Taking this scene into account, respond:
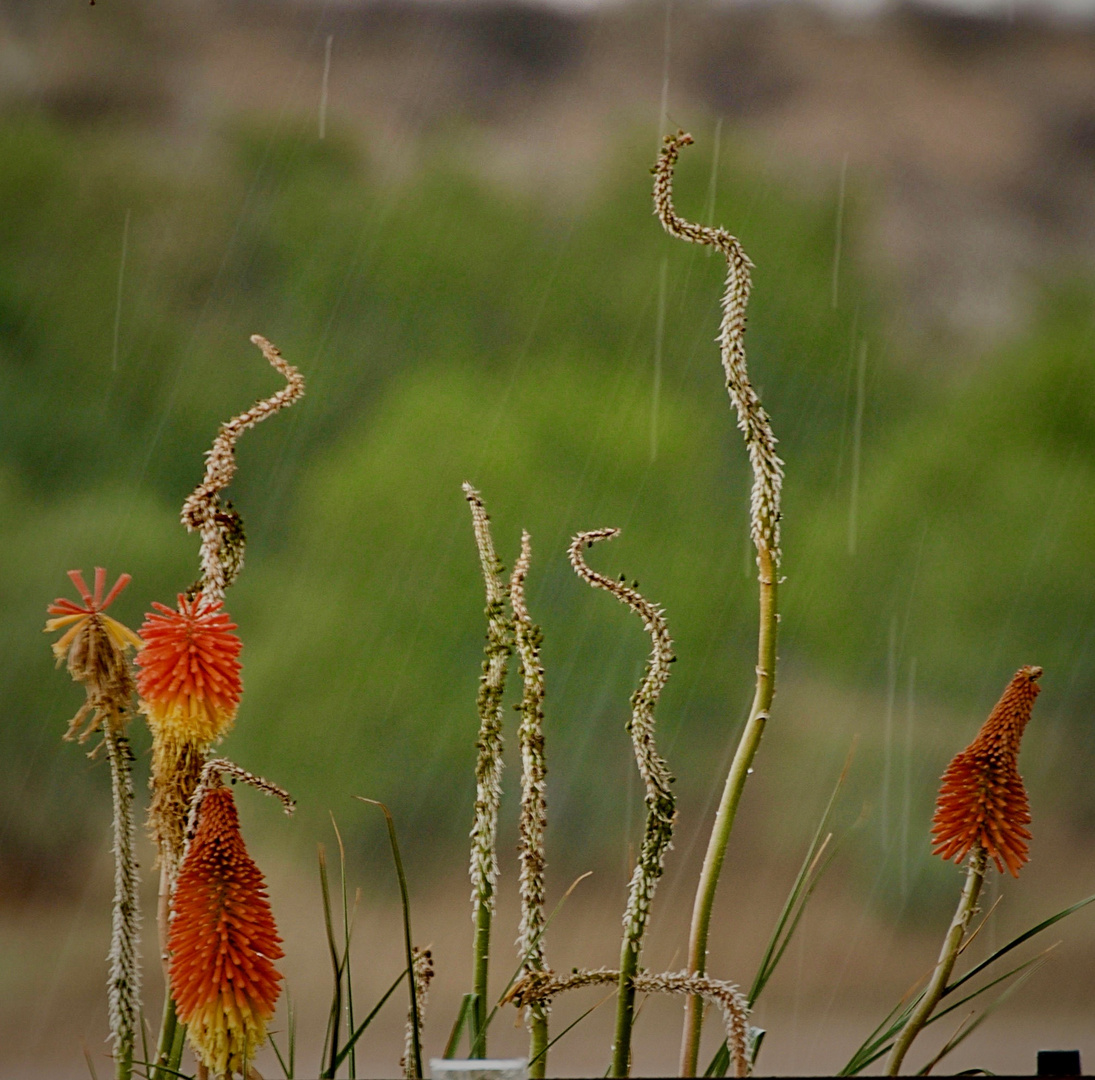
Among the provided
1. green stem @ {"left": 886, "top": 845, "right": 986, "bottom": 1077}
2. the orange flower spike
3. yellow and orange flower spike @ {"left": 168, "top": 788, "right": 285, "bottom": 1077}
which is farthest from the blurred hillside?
yellow and orange flower spike @ {"left": 168, "top": 788, "right": 285, "bottom": 1077}

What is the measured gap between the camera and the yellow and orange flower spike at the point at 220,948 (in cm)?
183

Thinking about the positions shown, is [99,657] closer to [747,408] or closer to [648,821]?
[648,821]

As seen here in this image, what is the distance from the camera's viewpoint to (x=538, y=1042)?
2158 millimetres

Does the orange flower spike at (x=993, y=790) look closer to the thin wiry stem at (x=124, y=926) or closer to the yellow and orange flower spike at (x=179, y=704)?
the yellow and orange flower spike at (x=179, y=704)

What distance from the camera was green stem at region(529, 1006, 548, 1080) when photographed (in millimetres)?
2096

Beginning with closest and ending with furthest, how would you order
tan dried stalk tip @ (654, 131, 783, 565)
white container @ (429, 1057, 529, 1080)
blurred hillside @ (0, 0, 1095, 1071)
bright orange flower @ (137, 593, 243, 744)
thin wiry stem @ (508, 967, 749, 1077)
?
white container @ (429, 1057, 529, 1080) < thin wiry stem @ (508, 967, 749, 1077) < bright orange flower @ (137, 593, 243, 744) < tan dried stalk tip @ (654, 131, 783, 565) < blurred hillside @ (0, 0, 1095, 1071)

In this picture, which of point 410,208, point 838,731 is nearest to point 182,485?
point 410,208

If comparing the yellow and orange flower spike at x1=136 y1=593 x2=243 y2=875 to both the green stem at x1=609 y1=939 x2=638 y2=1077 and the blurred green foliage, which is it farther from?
the green stem at x1=609 y1=939 x2=638 y2=1077

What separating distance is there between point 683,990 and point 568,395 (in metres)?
1.17

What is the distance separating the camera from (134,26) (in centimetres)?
264

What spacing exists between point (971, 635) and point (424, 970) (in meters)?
1.23

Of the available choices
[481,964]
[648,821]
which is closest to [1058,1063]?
[648,821]

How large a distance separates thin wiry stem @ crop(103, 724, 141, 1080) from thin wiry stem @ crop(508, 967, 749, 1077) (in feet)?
2.01

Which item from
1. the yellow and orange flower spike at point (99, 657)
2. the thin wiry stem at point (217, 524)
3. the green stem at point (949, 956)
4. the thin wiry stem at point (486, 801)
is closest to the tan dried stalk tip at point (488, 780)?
the thin wiry stem at point (486, 801)
